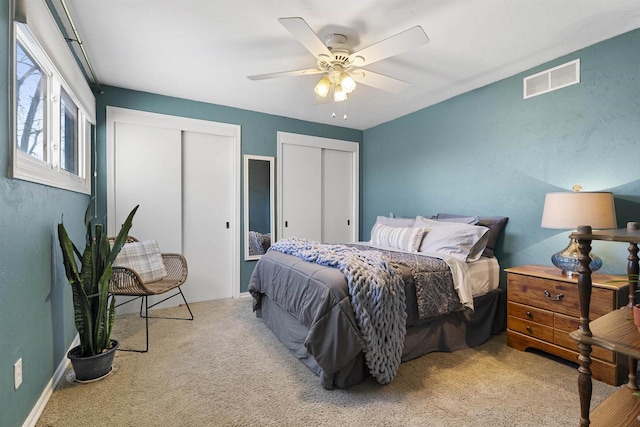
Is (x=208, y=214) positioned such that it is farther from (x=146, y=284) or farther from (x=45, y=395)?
(x=45, y=395)

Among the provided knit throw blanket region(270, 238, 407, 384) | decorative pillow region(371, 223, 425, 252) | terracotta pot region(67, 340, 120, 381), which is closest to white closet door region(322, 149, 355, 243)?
decorative pillow region(371, 223, 425, 252)

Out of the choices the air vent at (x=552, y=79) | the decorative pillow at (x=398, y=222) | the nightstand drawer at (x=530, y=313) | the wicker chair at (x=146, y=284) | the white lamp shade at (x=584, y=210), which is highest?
the air vent at (x=552, y=79)

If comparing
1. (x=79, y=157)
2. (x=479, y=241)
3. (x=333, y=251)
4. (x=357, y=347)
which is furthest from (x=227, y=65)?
(x=479, y=241)

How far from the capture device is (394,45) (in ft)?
6.26

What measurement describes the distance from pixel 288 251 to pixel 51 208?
166cm

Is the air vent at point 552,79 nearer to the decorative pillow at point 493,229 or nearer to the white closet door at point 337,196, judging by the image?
the decorative pillow at point 493,229

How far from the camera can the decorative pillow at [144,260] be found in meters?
2.91

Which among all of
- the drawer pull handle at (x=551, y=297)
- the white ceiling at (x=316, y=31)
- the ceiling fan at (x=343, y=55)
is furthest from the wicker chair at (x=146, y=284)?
the drawer pull handle at (x=551, y=297)

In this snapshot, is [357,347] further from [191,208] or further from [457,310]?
[191,208]

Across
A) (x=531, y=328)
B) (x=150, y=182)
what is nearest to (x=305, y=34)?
(x=150, y=182)

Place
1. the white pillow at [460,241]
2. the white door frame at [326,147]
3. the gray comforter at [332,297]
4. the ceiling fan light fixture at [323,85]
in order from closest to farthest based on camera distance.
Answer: the gray comforter at [332,297] < the ceiling fan light fixture at [323,85] < the white pillow at [460,241] < the white door frame at [326,147]

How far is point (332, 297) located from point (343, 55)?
1.70m

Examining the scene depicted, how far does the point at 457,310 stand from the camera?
2.39 m

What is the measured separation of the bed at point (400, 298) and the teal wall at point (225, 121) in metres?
1.65
